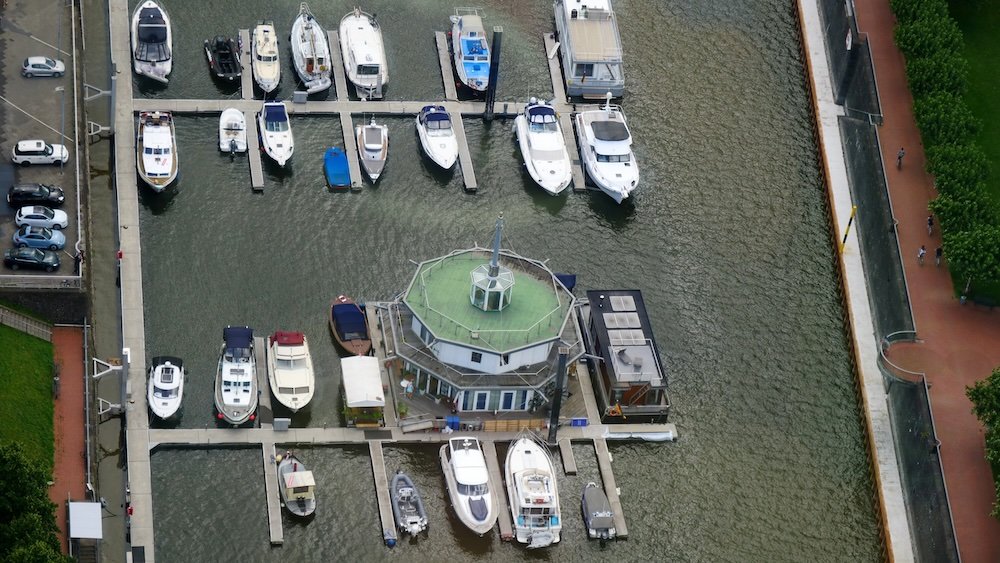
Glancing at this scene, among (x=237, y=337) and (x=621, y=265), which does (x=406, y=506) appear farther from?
(x=621, y=265)

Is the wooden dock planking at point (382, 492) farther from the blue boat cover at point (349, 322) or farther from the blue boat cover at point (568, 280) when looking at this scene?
the blue boat cover at point (568, 280)

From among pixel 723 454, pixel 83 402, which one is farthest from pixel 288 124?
pixel 723 454

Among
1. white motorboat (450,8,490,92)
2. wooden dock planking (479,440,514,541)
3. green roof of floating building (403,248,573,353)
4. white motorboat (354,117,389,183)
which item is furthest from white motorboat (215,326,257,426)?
white motorboat (450,8,490,92)

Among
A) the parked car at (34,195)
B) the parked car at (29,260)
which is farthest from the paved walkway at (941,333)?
the parked car at (34,195)

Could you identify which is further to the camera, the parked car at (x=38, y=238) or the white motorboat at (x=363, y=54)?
the white motorboat at (x=363, y=54)

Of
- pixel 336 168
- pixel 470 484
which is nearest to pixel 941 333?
pixel 470 484

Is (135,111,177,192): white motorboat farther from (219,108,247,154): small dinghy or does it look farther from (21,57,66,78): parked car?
(21,57,66,78): parked car
